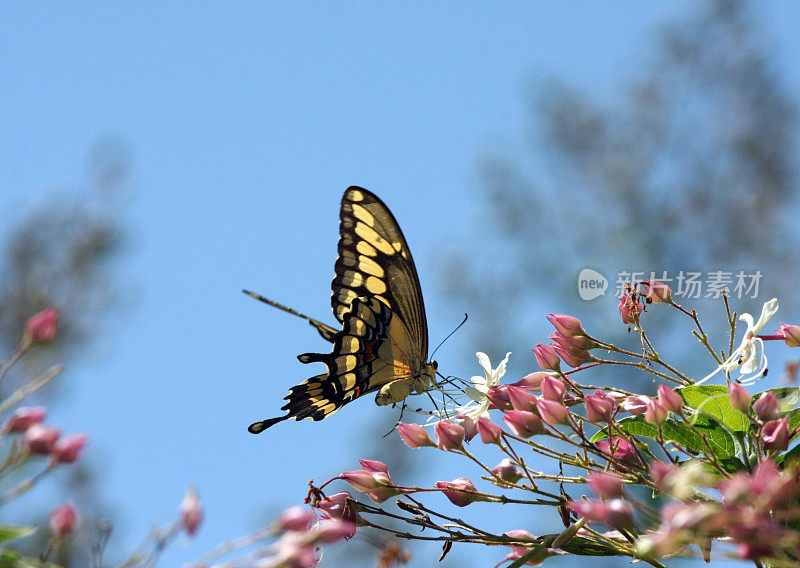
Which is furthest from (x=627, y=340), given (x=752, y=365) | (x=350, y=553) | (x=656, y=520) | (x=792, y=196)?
(x=656, y=520)

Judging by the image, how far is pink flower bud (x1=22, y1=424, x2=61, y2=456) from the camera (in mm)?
1048

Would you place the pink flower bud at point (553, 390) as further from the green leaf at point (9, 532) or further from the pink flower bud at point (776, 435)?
the green leaf at point (9, 532)

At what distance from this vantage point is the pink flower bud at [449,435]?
1.71 meters

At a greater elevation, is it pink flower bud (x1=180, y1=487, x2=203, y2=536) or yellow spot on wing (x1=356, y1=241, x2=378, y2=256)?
yellow spot on wing (x1=356, y1=241, x2=378, y2=256)

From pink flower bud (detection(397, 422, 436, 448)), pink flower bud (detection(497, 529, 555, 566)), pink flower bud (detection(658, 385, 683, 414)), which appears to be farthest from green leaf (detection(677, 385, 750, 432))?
pink flower bud (detection(397, 422, 436, 448))

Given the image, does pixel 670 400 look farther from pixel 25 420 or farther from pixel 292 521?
pixel 25 420

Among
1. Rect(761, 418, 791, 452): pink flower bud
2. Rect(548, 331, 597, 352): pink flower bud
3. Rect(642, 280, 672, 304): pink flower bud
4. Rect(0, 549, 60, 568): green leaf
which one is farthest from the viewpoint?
Rect(642, 280, 672, 304): pink flower bud

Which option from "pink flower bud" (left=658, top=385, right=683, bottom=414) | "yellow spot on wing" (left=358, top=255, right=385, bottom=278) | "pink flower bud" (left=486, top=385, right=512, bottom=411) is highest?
"yellow spot on wing" (left=358, top=255, right=385, bottom=278)

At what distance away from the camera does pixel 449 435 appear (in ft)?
5.63

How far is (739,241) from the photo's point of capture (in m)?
13.0

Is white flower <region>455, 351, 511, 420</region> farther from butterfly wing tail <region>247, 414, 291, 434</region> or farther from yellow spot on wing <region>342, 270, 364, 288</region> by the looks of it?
yellow spot on wing <region>342, 270, 364, 288</region>

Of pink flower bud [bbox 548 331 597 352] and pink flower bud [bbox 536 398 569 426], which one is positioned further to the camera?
pink flower bud [bbox 548 331 597 352]

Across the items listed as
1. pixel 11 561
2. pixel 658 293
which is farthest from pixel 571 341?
pixel 11 561

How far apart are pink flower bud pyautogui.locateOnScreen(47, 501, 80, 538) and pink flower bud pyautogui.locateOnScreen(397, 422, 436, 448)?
0.81 meters
